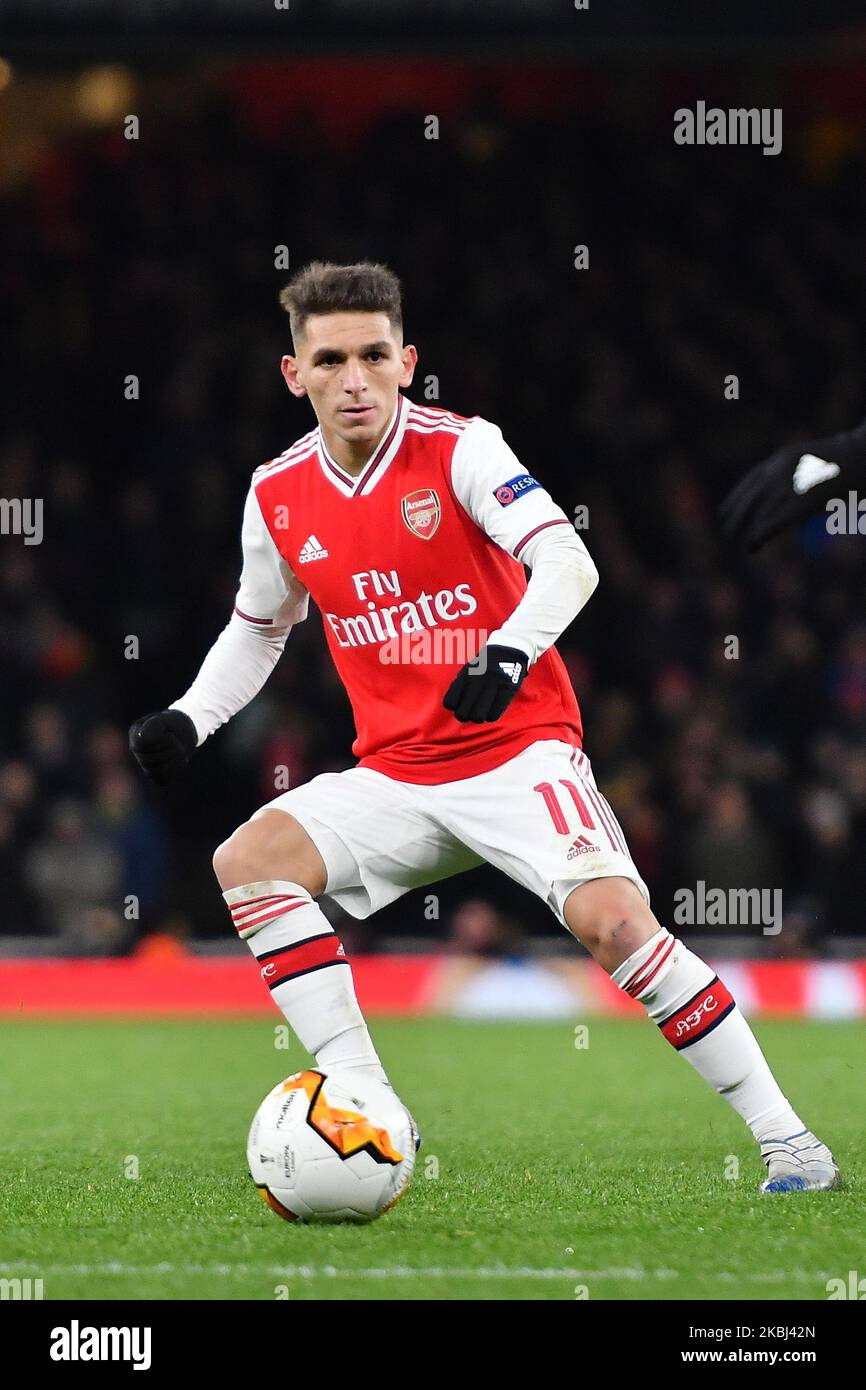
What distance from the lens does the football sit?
4094 mm

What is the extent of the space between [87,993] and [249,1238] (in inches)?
282

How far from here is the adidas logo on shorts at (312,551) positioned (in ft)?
16.4

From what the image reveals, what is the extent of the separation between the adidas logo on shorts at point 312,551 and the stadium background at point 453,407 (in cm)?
591

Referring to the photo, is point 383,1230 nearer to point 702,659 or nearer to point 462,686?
point 462,686

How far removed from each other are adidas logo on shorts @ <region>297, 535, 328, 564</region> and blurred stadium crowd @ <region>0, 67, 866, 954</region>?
22.2ft

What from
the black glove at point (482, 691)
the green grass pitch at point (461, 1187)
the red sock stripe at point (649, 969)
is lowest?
the green grass pitch at point (461, 1187)

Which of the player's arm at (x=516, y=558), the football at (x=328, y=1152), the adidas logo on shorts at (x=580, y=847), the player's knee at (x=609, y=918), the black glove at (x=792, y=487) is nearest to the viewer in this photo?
the black glove at (x=792, y=487)

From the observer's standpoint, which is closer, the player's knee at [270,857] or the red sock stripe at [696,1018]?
the red sock stripe at [696,1018]

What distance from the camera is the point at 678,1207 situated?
4.31 meters

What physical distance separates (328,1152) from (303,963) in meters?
0.65

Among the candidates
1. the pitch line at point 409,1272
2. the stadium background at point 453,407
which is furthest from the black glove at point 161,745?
the stadium background at point 453,407

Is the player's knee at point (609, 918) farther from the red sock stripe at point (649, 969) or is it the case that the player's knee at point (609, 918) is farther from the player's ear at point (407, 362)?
the player's ear at point (407, 362)

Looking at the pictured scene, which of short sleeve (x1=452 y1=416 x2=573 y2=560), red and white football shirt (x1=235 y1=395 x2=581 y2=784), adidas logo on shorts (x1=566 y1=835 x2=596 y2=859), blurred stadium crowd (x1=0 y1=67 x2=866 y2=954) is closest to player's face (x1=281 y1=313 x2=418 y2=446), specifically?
red and white football shirt (x1=235 y1=395 x2=581 y2=784)

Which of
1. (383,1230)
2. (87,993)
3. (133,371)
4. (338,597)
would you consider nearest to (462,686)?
(338,597)
